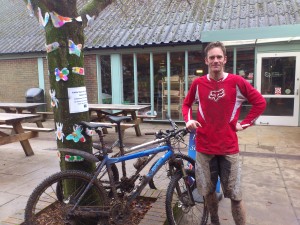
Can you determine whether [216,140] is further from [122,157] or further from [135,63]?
[135,63]

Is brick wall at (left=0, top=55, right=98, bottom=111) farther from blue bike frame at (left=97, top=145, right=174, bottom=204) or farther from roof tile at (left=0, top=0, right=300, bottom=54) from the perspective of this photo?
blue bike frame at (left=97, top=145, right=174, bottom=204)

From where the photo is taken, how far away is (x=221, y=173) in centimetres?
262

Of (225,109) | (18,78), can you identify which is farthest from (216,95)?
(18,78)

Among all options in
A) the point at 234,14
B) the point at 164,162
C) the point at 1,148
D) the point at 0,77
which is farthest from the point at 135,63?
the point at 164,162

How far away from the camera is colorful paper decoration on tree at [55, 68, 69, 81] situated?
2619 mm

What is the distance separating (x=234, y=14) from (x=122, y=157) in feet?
27.2

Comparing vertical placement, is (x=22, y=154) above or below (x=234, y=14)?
below

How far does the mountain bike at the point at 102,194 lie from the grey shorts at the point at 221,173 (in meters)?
0.29

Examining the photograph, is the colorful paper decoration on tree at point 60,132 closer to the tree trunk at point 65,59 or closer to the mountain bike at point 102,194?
the tree trunk at point 65,59

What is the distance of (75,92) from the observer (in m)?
2.69

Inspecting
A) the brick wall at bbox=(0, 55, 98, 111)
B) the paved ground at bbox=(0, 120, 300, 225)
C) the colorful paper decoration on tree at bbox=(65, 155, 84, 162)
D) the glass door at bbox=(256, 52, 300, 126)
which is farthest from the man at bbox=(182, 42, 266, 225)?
the brick wall at bbox=(0, 55, 98, 111)

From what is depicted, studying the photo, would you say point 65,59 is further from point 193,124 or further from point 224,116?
point 224,116

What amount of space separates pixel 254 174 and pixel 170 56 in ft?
18.0

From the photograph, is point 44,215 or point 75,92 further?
point 44,215
